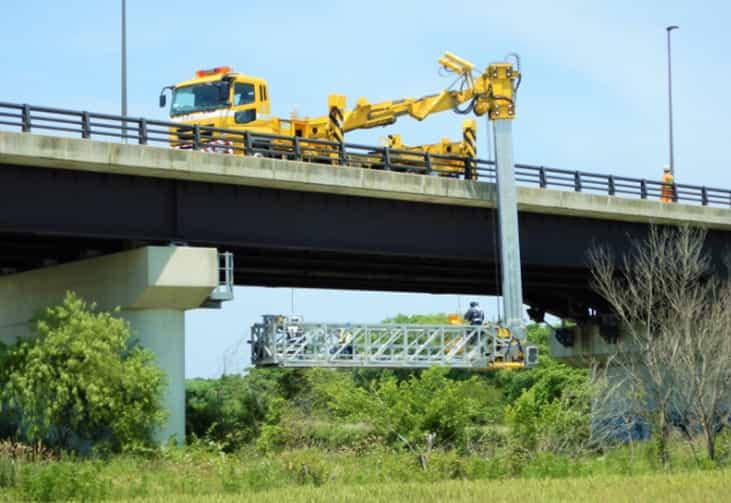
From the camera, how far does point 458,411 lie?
3756cm

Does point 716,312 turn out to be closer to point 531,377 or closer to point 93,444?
point 93,444

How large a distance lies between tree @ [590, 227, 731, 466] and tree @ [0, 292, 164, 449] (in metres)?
13.1

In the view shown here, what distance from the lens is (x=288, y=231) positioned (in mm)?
37000

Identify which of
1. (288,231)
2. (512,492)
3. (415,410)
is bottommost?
(512,492)

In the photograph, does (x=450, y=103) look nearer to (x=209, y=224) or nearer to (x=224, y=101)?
(x=224, y=101)

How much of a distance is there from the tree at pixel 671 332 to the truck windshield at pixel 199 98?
1358 cm

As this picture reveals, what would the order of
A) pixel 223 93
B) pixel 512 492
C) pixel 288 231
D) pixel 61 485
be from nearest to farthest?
pixel 512 492 < pixel 61 485 < pixel 288 231 < pixel 223 93

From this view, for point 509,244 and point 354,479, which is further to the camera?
point 509,244

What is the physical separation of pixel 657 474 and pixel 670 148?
31.8 metres

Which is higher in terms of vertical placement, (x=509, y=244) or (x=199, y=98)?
(x=199, y=98)

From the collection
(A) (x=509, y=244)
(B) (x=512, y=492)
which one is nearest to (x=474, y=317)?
(A) (x=509, y=244)

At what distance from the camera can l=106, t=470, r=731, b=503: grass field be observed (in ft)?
75.2

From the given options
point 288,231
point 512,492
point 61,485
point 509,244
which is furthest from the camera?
point 509,244

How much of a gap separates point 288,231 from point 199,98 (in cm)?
1029
